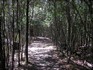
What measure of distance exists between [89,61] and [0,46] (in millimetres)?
10147

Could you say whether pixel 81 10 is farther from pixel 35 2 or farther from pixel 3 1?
pixel 3 1

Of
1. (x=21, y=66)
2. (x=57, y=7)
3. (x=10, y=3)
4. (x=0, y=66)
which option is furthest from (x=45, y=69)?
(x=57, y=7)

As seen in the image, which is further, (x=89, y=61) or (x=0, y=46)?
(x=89, y=61)

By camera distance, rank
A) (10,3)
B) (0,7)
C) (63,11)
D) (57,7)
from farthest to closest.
Result: (57,7) < (63,11) < (10,3) < (0,7)

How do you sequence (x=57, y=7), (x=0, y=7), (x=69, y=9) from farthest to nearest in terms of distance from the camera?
(x=57, y=7) → (x=69, y=9) → (x=0, y=7)

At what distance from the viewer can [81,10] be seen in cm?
1661

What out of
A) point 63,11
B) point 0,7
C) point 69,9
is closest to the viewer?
point 0,7

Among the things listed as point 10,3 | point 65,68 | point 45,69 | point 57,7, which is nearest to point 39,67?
point 45,69

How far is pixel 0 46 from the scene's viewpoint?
38.1ft

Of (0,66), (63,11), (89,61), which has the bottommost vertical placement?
(89,61)

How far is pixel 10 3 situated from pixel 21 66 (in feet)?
16.0

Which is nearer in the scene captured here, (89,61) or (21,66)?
(21,66)

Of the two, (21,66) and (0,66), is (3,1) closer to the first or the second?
(0,66)

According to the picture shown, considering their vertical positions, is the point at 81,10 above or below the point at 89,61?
above
